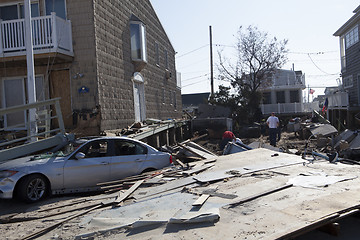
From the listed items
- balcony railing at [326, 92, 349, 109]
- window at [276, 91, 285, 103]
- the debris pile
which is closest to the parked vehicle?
the debris pile

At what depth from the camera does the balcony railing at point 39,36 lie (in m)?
12.1

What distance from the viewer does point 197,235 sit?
14.3ft

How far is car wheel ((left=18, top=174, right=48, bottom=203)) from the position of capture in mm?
7051

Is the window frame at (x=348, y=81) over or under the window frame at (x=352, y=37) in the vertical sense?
under

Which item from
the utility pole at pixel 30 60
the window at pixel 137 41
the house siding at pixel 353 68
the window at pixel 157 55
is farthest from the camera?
the house siding at pixel 353 68

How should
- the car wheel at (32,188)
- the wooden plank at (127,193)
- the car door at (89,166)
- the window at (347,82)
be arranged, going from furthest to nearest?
1. the window at (347,82)
2. the car door at (89,166)
3. the car wheel at (32,188)
4. the wooden plank at (127,193)

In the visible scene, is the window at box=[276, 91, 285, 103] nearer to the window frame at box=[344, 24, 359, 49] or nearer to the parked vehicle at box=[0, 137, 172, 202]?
the window frame at box=[344, 24, 359, 49]

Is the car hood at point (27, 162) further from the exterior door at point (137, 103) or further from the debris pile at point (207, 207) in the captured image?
the exterior door at point (137, 103)

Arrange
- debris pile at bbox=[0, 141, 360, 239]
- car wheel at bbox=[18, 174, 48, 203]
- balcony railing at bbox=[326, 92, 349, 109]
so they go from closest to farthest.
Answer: debris pile at bbox=[0, 141, 360, 239], car wheel at bbox=[18, 174, 48, 203], balcony railing at bbox=[326, 92, 349, 109]

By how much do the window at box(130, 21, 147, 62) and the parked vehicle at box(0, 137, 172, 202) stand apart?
9014 millimetres

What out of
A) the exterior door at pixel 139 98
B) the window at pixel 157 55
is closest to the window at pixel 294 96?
the window at pixel 157 55

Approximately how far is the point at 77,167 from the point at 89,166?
285mm

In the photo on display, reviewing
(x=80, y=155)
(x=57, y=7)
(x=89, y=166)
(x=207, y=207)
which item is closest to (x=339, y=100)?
(x=57, y=7)

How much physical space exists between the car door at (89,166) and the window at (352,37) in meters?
20.4
